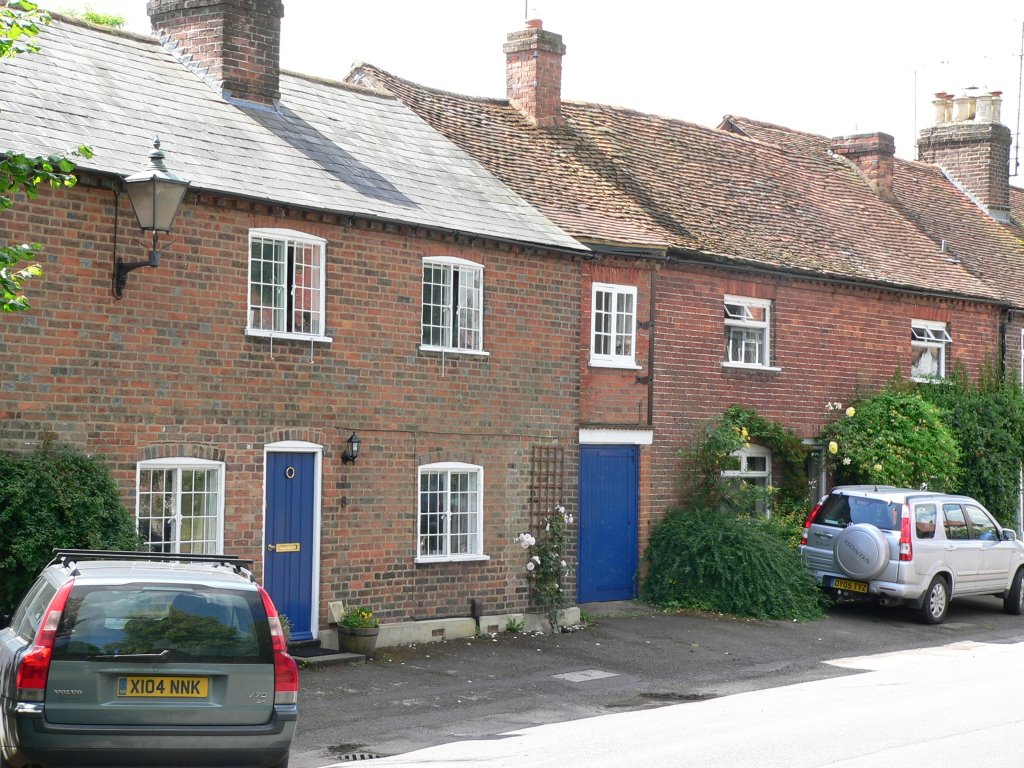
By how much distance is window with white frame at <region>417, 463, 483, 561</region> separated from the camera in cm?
1650

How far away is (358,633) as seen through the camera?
48.9 feet

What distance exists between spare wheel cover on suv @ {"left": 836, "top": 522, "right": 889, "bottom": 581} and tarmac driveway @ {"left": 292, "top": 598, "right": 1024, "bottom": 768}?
2.69ft

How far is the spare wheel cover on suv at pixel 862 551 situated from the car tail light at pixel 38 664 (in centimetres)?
1317

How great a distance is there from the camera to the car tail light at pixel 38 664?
7871 mm

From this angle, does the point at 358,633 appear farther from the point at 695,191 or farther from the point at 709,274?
the point at 695,191

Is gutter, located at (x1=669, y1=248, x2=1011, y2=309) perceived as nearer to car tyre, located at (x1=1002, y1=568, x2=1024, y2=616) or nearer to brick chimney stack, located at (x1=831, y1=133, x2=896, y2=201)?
brick chimney stack, located at (x1=831, y1=133, x2=896, y2=201)

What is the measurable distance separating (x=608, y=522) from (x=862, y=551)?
3.62 metres

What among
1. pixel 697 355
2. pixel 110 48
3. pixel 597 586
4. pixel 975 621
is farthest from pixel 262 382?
pixel 975 621

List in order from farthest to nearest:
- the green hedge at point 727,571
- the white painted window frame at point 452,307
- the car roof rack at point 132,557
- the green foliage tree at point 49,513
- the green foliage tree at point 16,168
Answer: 1. the green hedge at point 727,571
2. the white painted window frame at point 452,307
3. the green foliage tree at point 49,513
4. the green foliage tree at point 16,168
5. the car roof rack at point 132,557

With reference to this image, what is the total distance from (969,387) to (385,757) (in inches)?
708

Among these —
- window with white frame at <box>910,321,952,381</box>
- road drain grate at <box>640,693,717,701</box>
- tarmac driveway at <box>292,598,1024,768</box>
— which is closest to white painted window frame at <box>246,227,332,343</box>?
tarmac driveway at <box>292,598,1024,768</box>

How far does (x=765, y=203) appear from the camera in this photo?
24250mm

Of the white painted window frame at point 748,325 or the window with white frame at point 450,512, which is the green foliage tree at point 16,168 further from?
the white painted window frame at point 748,325

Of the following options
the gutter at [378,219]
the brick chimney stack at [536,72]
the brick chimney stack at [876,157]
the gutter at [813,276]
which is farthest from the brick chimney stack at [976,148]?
the gutter at [378,219]
